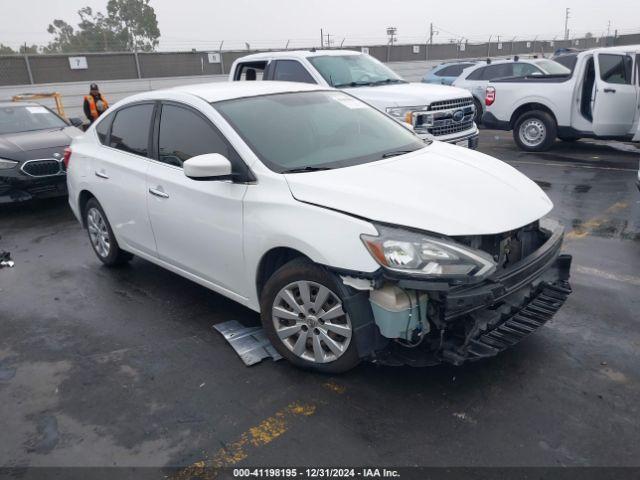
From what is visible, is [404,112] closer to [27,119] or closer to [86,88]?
[27,119]

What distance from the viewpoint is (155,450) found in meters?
2.79

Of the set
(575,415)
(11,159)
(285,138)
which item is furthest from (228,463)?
(11,159)

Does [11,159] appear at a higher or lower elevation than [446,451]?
higher

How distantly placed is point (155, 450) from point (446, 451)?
5.01 feet

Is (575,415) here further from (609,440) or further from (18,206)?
(18,206)

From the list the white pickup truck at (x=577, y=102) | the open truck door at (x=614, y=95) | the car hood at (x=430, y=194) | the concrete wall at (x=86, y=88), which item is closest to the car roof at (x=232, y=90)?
the car hood at (x=430, y=194)

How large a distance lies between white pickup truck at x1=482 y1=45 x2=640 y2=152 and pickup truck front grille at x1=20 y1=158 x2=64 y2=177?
8.33 m

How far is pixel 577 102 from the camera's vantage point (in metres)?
9.71

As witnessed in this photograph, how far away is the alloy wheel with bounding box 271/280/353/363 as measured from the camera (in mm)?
3119

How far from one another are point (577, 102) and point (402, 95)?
3999 mm

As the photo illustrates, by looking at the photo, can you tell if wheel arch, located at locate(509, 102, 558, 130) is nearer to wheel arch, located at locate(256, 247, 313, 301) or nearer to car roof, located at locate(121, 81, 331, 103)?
car roof, located at locate(121, 81, 331, 103)

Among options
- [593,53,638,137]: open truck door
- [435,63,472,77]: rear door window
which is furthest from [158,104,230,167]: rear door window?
[435,63,472,77]: rear door window

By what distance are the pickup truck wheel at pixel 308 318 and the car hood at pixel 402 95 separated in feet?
16.3

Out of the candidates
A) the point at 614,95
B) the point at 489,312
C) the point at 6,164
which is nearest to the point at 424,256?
the point at 489,312
